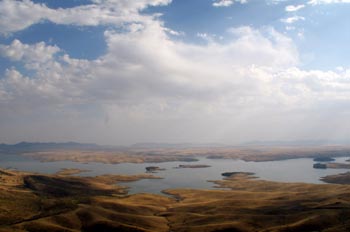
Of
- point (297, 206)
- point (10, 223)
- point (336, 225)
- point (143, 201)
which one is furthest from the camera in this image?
point (143, 201)

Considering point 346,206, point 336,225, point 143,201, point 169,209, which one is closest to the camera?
point 336,225

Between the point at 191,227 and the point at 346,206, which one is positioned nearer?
the point at 191,227

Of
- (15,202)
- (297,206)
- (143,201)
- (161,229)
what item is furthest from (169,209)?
(15,202)

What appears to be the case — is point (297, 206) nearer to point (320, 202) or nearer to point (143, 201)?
point (320, 202)

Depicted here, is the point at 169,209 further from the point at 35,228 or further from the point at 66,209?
the point at 35,228

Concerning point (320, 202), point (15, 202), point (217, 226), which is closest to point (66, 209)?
point (15, 202)

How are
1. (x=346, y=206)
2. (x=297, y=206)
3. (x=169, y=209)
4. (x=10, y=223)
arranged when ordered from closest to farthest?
(x=10, y=223)
(x=346, y=206)
(x=297, y=206)
(x=169, y=209)

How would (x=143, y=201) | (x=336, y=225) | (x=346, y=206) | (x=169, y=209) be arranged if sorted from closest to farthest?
1. (x=336, y=225)
2. (x=346, y=206)
3. (x=169, y=209)
4. (x=143, y=201)

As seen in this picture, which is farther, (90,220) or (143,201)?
(143,201)
